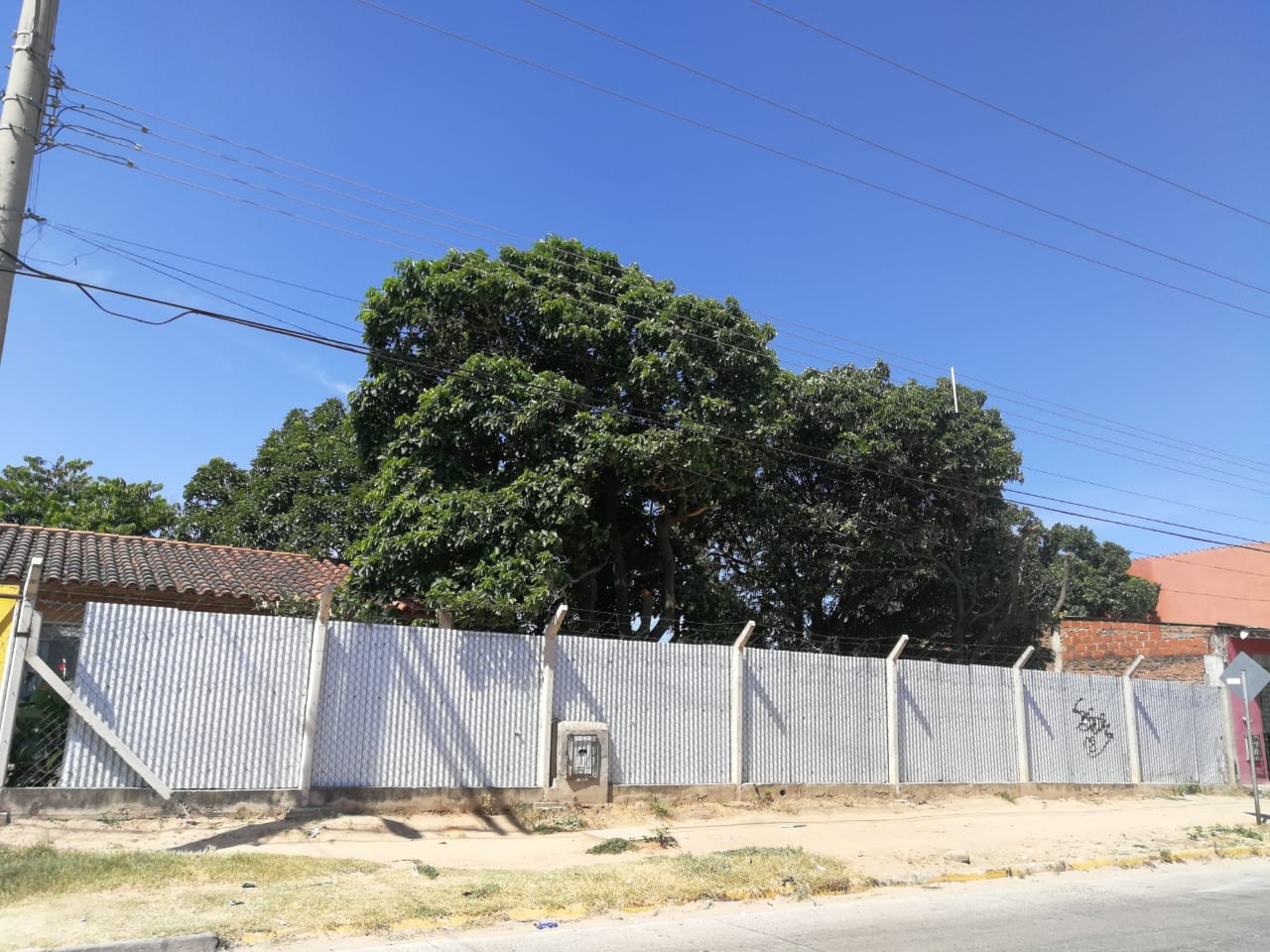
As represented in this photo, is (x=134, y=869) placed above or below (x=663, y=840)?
above

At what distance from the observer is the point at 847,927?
7066 millimetres

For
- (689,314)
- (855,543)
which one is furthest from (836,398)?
(689,314)

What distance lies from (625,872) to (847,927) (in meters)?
2.31

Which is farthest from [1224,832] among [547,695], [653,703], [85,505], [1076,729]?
[85,505]

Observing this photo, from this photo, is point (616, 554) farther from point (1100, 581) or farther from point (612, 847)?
point (1100, 581)

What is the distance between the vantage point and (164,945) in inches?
229

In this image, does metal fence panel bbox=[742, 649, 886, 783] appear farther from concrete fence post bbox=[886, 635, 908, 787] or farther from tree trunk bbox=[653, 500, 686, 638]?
tree trunk bbox=[653, 500, 686, 638]

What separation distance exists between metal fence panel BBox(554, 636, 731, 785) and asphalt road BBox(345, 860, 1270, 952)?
4540 mm

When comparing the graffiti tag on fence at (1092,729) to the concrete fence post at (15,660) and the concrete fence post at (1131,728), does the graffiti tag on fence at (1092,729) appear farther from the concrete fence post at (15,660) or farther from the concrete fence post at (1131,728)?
the concrete fence post at (15,660)

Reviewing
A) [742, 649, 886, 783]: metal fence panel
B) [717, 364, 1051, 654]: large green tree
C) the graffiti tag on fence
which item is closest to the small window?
[742, 649, 886, 783]: metal fence panel

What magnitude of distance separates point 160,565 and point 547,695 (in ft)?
22.6

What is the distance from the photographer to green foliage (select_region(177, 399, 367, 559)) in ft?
67.1

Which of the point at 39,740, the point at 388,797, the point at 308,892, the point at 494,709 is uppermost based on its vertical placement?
the point at 494,709

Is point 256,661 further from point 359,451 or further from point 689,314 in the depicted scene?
point 689,314
